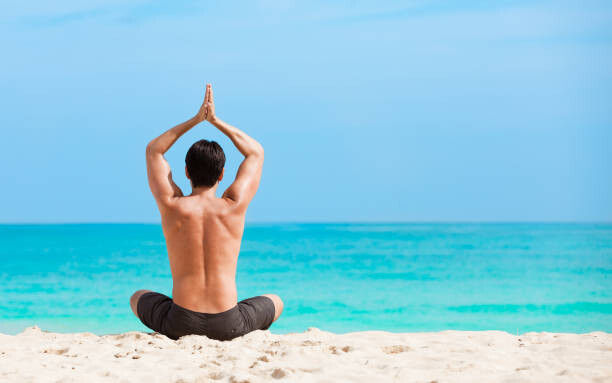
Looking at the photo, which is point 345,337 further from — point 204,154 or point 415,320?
point 415,320

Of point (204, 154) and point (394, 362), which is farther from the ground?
point (204, 154)

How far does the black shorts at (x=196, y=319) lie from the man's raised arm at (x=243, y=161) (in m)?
0.68

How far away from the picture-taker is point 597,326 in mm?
8273

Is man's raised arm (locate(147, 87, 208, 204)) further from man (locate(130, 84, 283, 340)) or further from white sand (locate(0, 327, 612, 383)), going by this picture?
white sand (locate(0, 327, 612, 383))

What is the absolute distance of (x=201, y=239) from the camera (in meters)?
3.66

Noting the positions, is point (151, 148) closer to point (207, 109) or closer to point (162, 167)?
point (162, 167)

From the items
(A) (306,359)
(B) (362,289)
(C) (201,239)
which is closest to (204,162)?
(C) (201,239)

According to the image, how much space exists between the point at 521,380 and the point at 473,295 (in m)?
8.55

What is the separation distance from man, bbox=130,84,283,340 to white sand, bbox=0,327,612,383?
0.38ft

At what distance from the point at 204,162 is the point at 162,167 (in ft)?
1.06

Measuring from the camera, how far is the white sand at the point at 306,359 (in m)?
2.96

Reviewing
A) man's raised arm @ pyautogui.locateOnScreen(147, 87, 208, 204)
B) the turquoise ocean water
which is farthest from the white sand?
the turquoise ocean water

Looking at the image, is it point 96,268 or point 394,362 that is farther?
point 96,268

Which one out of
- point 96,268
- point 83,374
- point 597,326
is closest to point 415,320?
point 597,326
